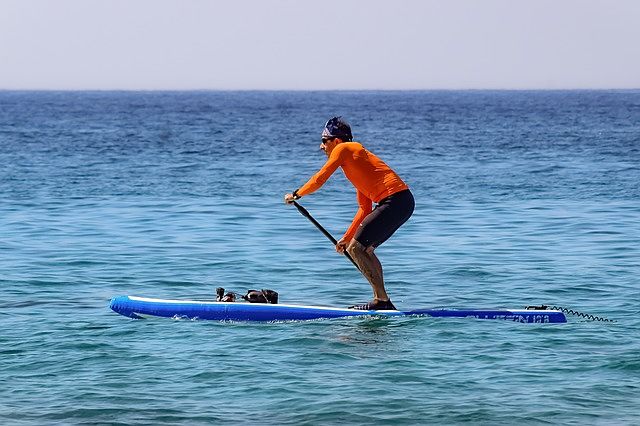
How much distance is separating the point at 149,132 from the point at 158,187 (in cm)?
4458

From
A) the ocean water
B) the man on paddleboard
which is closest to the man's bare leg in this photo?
the man on paddleboard

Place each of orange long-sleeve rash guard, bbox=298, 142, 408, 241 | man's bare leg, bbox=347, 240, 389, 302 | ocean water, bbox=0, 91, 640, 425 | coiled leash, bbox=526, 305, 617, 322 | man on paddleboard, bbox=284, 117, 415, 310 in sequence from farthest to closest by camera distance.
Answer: coiled leash, bbox=526, 305, 617, 322 < man's bare leg, bbox=347, 240, 389, 302 < man on paddleboard, bbox=284, 117, 415, 310 < orange long-sleeve rash guard, bbox=298, 142, 408, 241 < ocean water, bbox=0, 91, 640, 425

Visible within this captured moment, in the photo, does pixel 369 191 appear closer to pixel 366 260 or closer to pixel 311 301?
pixel 366 260

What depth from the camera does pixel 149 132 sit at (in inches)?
3115

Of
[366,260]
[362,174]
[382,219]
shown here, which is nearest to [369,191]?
[362,174]

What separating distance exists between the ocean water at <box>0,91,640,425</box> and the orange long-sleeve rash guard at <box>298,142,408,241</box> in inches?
61.6

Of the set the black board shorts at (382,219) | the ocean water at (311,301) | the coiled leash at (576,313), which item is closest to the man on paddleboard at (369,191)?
the black board shorts at (382,219)

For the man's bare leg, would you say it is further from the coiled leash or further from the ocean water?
the coiled leash

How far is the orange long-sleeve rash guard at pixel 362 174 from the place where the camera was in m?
13.7

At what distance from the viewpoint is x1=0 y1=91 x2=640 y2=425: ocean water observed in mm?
11031

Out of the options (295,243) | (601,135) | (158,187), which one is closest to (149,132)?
(601,135)

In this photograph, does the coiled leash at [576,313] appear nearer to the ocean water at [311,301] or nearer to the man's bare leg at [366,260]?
the ocean water at [311,301]

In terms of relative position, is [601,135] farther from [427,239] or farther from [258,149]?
[427,239]

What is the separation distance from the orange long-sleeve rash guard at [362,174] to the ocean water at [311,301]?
1.57 meters
